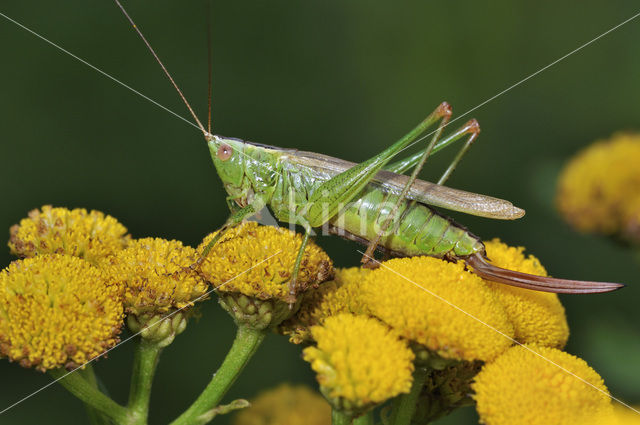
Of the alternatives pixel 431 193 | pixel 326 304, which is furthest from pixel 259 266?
pixel 431 193

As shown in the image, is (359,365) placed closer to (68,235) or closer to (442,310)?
(442,310)

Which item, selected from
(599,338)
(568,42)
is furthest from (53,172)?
(568,42)

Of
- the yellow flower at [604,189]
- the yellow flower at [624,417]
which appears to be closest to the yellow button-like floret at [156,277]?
the yellow flower at [624,417]

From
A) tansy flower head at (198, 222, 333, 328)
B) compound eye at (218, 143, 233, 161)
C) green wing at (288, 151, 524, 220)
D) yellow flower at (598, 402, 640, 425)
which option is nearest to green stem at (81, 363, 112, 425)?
tansy flower head at (198, 222, 333, 328)

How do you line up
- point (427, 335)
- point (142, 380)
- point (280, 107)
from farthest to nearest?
point (280, 107), point (142, 380), point (427, 335)

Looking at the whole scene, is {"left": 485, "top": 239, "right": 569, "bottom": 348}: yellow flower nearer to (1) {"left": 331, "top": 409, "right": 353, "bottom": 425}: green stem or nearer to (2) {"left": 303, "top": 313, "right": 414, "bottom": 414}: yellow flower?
(2) {"left": 303, "top": 313, "right": 414, "bottom": 414}: yellow flower

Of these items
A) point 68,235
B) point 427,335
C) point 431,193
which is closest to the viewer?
point 427,335
